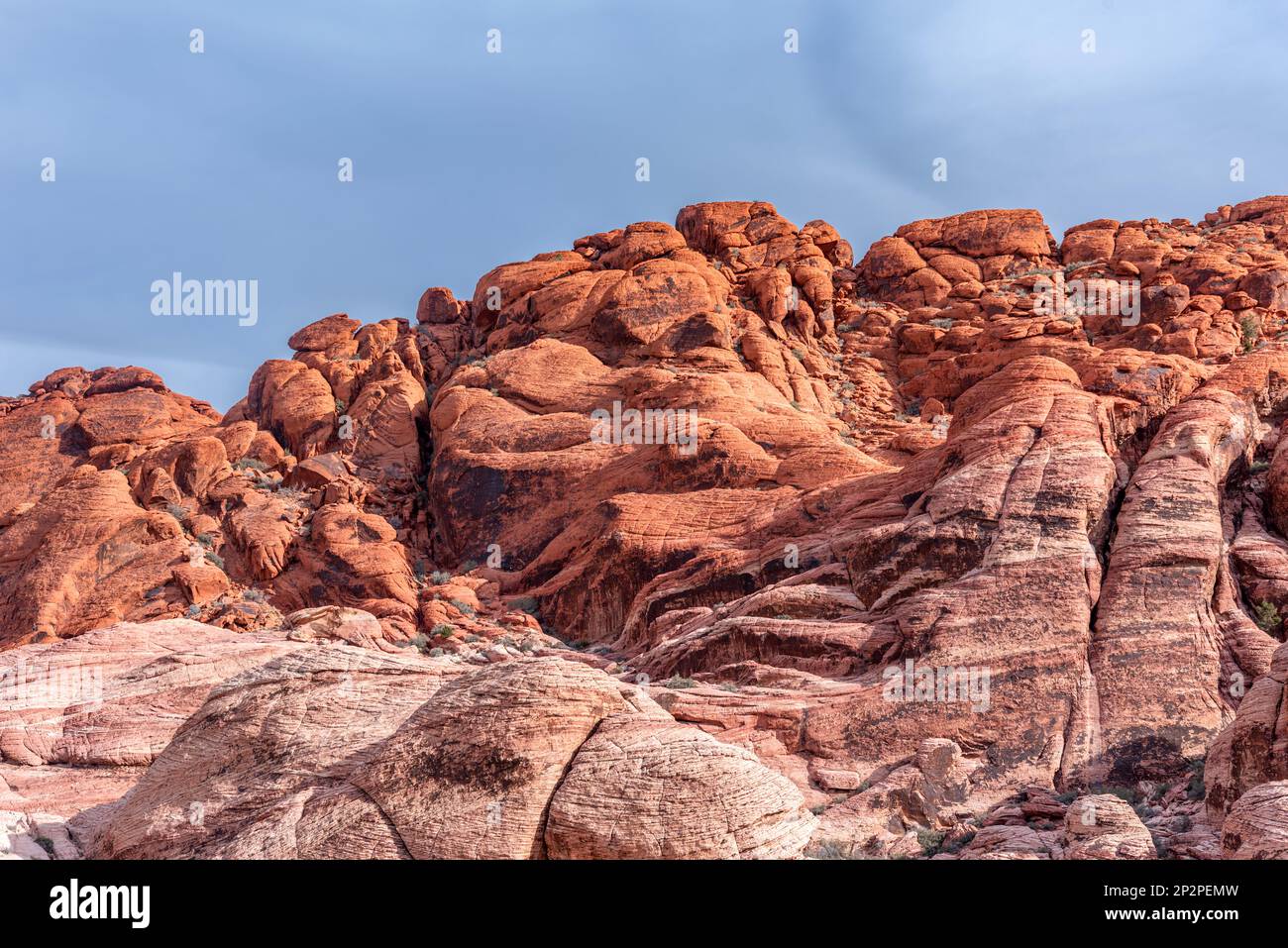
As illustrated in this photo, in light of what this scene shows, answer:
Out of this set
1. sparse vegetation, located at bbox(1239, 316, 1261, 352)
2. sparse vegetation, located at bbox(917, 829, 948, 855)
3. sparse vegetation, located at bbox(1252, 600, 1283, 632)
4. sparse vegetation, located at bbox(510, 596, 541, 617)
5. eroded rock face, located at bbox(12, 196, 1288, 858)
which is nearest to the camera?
eroded rock face, located at bbox(12, 196, 1288, 858)

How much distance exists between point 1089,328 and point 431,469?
2725 cm

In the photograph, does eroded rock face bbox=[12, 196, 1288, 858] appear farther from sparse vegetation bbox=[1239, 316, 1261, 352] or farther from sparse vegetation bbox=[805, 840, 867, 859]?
sparse vegetation bbox=[805, 840, 867, 859]

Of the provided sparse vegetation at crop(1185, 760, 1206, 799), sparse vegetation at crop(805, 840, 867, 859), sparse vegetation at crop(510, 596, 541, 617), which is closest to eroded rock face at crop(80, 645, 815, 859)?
sparse vegetation at crop(805, 840, 867, 859)

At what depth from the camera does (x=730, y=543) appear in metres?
28.7

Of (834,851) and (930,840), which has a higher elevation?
(834,851)

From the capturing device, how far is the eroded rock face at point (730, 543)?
1325 centimetres

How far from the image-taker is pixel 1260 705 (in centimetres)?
1340

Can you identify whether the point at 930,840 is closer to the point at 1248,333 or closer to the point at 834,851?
the point at 834,851

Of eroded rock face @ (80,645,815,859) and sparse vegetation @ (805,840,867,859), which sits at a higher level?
eroded rock face @ (80,645,815,859)

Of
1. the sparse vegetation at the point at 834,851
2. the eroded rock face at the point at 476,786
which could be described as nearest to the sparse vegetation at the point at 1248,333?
the sparse vegetation at the point at 834,851

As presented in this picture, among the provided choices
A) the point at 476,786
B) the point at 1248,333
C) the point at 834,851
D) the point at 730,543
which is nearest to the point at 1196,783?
the point at 834,851

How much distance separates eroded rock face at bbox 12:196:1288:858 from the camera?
13.2 meters
